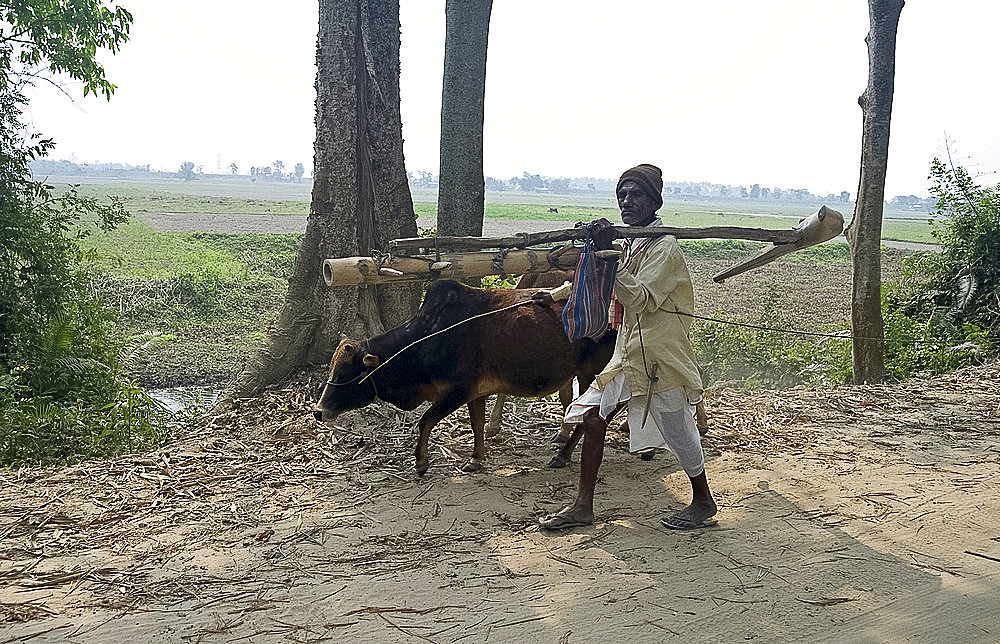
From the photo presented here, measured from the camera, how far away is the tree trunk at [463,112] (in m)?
7.68

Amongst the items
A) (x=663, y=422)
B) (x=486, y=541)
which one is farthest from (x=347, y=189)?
(x=663, y=422)

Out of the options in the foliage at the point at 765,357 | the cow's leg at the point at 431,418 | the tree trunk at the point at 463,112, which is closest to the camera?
the cow's leg at the point at 431,418

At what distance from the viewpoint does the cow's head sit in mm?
6082

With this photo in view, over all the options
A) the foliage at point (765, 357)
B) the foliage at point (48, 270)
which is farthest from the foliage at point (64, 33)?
the foliage at point (765, 357)

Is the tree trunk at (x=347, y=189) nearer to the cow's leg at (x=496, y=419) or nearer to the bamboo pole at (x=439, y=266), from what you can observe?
the cow's leg at (x=496, y=419)

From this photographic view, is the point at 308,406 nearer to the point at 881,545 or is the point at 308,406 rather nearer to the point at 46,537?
the point at 46,537

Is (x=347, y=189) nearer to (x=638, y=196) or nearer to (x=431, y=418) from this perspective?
(x=431, y=418)

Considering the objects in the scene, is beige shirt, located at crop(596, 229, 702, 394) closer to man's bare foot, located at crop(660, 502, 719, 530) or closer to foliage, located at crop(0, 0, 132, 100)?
man's bare foot, located at crop(660, 502, 719, 530)

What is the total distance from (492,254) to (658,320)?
1.35m

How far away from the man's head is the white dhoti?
919 millimetres

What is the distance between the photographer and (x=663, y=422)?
15.4ft

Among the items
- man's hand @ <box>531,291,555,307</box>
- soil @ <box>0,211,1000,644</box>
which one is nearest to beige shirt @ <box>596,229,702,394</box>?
soil @ <box>0,211,1000,644</box>

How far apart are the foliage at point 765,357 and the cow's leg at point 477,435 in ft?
22.2

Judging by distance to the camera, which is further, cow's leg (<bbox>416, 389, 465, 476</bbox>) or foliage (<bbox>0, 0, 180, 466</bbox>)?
foliage (<bbox>0, 0, 180, 466</bbox>)
